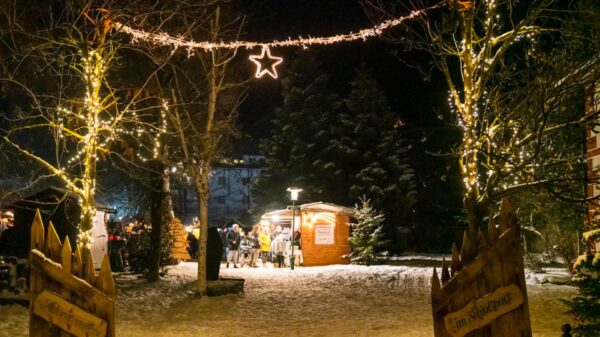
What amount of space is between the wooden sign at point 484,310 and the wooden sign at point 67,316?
2.93 meters

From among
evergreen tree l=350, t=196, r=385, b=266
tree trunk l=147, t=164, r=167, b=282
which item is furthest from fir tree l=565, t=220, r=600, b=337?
evergreen tree l=350, t=196, r=385, b=266

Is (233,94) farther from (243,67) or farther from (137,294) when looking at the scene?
(137,294)

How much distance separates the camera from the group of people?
79.6 feet

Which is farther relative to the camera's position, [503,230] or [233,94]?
[233,94]

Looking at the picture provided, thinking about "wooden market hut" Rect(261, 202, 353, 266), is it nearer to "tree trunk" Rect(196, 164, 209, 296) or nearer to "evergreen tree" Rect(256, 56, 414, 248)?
"evergreen tree" Rect(256, 56, 414, 248)

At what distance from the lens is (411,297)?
46.5ft

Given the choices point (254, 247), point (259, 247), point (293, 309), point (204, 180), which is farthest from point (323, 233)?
point (293, 309)

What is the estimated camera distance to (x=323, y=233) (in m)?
25.5

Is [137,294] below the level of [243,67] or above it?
below

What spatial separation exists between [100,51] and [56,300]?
22.1 feet

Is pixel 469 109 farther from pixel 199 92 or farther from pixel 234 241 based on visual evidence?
pixel 234 241

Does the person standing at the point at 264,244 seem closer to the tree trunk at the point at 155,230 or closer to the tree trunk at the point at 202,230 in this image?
the tree trunk at the point at 155,230

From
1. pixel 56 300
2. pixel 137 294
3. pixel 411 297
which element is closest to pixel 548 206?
pixel 411 297

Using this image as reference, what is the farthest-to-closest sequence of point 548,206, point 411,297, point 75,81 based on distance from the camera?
point 75,81 → point 548,206 → point 411,297
